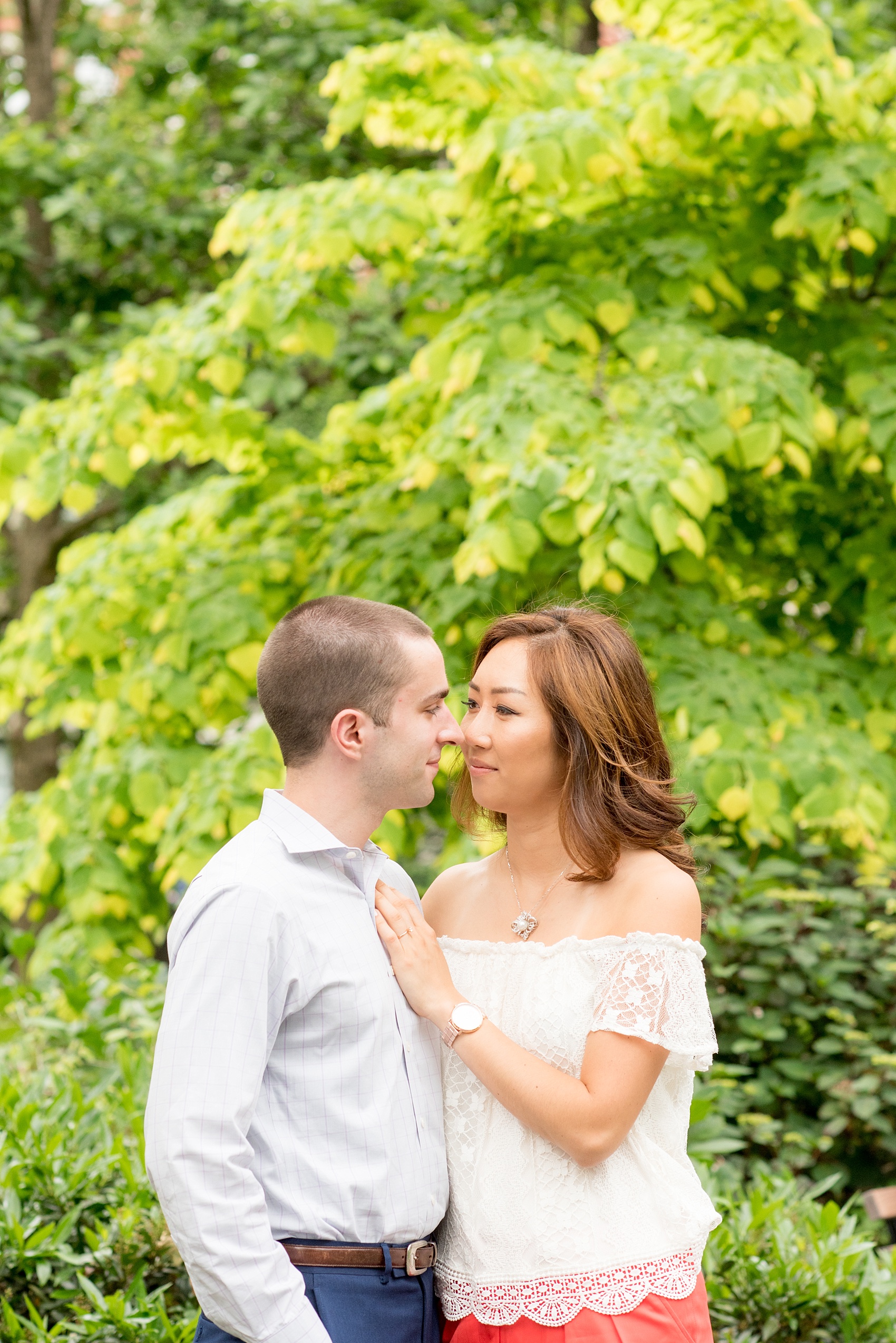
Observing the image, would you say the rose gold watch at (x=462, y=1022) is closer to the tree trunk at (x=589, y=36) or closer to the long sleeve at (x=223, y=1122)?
the long sleeve at (x=223, y=1122)

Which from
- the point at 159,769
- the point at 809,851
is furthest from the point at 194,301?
the point at 809,851

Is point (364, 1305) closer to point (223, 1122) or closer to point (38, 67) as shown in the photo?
point (223, 1122)

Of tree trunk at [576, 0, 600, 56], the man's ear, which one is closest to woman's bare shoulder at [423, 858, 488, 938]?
the man's ear

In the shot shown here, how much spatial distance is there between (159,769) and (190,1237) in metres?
2.95

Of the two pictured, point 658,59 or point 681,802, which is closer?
point 681,802

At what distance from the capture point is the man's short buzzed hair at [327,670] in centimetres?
205

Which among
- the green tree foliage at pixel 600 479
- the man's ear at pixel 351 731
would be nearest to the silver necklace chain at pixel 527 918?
the man's ear at pixel 351 731

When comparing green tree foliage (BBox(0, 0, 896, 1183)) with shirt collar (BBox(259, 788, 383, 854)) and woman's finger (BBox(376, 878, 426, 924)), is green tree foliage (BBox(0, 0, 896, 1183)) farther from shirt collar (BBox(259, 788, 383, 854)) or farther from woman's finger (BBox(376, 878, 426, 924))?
shirt collar (BBox(259, 788, 383, 854))

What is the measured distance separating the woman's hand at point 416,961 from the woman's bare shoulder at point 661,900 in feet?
1.10

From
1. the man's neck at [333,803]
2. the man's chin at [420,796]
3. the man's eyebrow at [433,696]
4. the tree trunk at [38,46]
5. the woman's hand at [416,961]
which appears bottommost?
the woman's hand at [416,961]

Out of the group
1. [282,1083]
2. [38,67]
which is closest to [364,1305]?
[282,1083]

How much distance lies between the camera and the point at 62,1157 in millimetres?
3100

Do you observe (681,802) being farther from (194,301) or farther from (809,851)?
(194,301)

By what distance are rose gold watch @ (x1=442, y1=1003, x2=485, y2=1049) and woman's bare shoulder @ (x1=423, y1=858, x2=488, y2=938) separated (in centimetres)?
41
